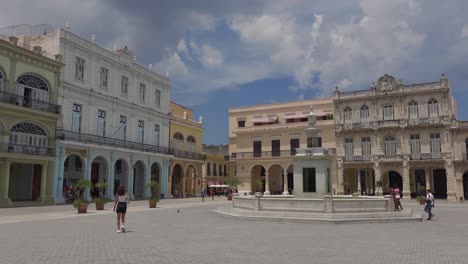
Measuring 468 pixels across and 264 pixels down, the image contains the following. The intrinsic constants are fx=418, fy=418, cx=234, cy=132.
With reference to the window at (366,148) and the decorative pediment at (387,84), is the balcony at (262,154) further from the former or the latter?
the decorative pediment at (387,84)

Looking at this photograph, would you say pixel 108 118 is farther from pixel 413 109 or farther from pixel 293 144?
pixel 413 109

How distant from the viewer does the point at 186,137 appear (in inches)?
1919

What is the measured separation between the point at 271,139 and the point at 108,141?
22810 mm

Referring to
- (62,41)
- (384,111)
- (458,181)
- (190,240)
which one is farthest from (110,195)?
(458,181)

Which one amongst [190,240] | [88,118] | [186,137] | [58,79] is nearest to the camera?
[190,240]

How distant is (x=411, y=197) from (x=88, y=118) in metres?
34.3

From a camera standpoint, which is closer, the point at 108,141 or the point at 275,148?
the point at 108,141

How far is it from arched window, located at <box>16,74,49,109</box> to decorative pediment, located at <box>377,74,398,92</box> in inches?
1348

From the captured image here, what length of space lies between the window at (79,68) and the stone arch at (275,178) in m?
28.1

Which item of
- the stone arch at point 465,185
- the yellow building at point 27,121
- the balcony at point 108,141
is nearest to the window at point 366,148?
the stone arch at point 465,185

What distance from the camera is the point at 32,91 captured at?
94.0ft

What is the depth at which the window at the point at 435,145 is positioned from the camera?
43.2m

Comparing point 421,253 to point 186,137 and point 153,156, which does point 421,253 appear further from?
point 186,137

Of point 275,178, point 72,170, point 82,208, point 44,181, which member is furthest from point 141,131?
point 275,178
